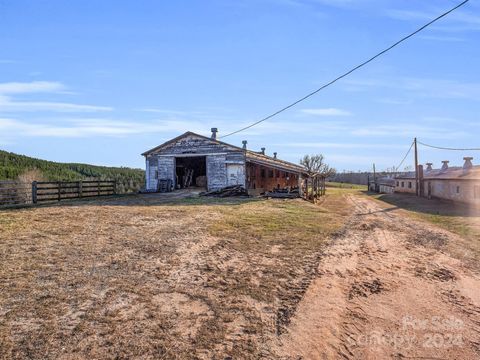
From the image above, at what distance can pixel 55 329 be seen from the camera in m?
4.58

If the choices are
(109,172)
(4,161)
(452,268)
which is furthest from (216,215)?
(109,172)

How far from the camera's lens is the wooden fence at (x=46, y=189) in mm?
19734

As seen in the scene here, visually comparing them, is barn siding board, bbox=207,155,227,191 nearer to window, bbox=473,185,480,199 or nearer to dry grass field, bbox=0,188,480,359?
dry grass field, bbox=0,188,480,359

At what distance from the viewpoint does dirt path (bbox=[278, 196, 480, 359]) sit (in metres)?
4.53

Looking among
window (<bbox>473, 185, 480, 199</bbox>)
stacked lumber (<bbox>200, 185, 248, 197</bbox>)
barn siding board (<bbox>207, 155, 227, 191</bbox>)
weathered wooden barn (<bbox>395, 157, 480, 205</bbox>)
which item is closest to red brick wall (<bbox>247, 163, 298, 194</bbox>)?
stacked lumber (<bbox>200, 185, 248, 197</bbox>)

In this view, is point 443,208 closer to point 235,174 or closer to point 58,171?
point 235,174

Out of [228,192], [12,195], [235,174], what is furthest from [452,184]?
[12,195]

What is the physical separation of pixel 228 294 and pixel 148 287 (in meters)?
1.40

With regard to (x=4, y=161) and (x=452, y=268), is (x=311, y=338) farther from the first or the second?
(x=4, y=161)

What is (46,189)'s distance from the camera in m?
21.6

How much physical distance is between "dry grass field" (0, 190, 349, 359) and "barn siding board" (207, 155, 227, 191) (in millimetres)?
15229

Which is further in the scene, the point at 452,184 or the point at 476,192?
the point at 452,184

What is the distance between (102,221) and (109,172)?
65712mm

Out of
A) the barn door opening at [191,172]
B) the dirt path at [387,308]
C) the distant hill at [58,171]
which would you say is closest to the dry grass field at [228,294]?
the dirt path at [387,308]
